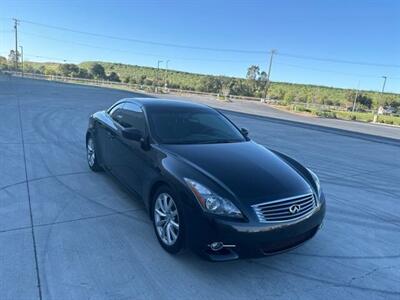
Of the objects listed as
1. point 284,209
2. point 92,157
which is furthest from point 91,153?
point 284,209

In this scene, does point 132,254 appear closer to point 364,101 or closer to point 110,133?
point 110,133

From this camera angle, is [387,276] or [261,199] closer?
[261,199]

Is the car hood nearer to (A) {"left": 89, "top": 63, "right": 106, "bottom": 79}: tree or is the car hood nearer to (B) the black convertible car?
(B) the black convertible car

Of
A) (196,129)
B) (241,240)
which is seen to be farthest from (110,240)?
(196,129)

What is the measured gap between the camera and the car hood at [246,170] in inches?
118

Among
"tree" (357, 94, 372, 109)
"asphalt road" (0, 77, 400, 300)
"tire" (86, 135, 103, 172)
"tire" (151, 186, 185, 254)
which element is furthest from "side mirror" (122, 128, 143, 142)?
"tree" (357, 94, 372, 109)

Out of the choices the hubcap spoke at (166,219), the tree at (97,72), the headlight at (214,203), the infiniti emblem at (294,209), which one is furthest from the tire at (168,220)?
the tree at (97,72)

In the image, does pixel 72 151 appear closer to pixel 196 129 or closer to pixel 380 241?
pixel 196 129

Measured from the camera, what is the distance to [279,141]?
11.7 m

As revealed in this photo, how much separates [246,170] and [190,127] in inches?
50.0

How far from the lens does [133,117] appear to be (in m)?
4.57

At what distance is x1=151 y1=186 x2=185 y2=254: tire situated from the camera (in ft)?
10.0

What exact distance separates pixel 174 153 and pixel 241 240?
1.25 metres

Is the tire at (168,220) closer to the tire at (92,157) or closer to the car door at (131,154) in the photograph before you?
the car door at (131,154)
